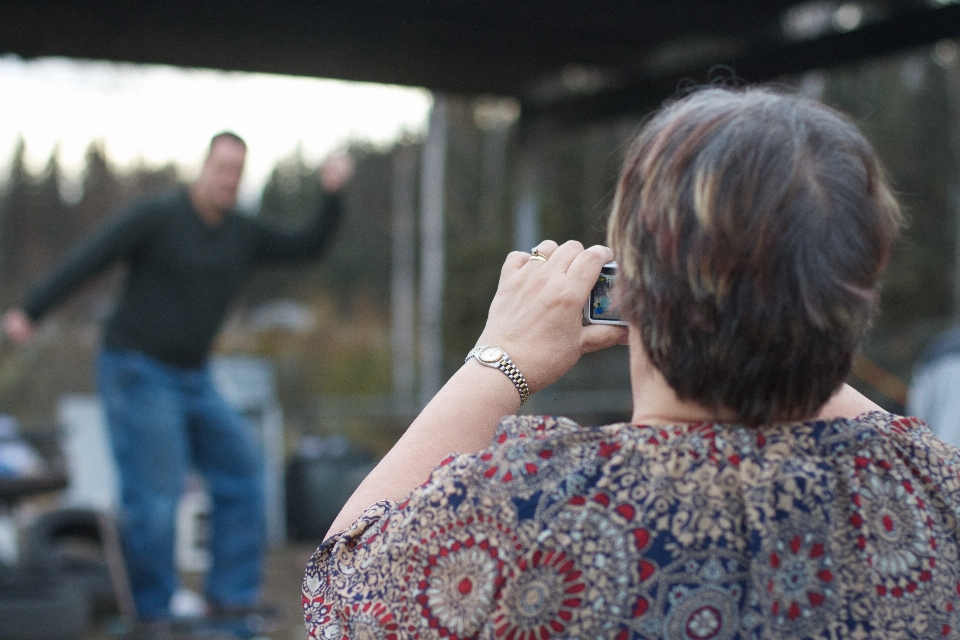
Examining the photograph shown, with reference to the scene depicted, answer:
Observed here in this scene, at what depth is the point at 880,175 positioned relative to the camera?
766mm

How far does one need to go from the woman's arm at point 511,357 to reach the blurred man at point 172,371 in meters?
2.57

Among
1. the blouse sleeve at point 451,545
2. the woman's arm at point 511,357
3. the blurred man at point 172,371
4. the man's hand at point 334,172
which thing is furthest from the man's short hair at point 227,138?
the blouse sleeve at point 451,545

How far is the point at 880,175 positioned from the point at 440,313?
239 inches

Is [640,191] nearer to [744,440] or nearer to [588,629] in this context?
[744,440]

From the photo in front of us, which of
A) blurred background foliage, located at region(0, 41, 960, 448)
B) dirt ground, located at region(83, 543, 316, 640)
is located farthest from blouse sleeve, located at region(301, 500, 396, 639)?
blurred background foliage, located at region(0, 41, 960, 448)

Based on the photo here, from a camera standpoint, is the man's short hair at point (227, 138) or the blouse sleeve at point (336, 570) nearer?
the blouse sleeve at point (336, 570)

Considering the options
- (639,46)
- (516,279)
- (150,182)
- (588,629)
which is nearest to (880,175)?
(516,279)

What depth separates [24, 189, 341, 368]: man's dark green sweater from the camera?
10.5 feet

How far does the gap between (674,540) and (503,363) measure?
0.25 m

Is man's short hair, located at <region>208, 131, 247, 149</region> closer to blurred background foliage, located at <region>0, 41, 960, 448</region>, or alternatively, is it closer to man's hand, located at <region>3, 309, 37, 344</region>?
man's hand, located at <region>3, 309, 37, 344</region>

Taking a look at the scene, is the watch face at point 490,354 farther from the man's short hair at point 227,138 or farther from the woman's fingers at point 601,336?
the man's short hair at point 227,138

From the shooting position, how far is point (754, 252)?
69 centimetres

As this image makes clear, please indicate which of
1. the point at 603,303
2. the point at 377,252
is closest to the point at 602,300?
the point at 603,303

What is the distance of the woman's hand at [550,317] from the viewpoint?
2.85ft
